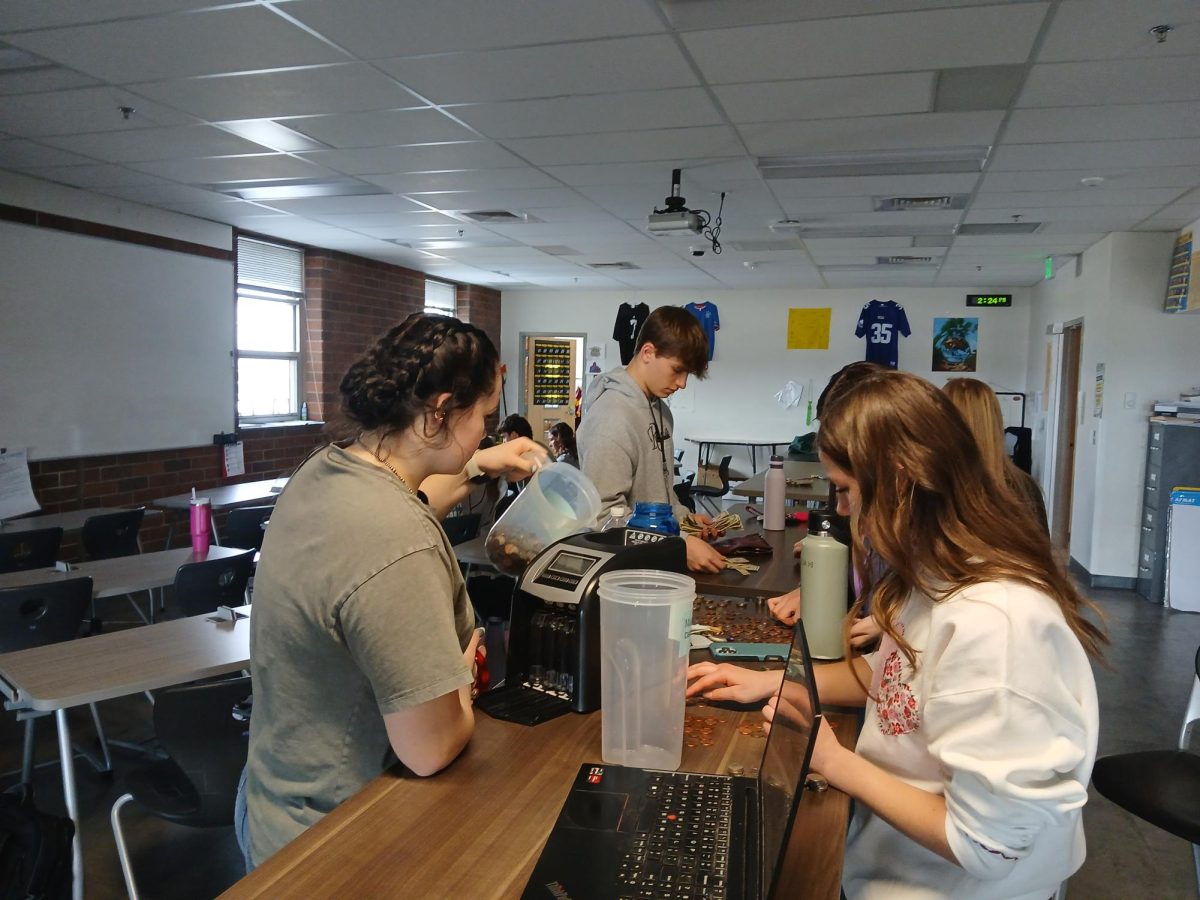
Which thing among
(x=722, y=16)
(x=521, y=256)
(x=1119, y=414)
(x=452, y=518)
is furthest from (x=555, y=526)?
(x=521, y=256)

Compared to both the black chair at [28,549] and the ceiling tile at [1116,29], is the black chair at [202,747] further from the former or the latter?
the ceiling tile at [1116,29]

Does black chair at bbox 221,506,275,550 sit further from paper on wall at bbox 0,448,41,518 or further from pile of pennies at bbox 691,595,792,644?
pile of pennies at bbox 691,595,792,644

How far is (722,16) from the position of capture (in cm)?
259

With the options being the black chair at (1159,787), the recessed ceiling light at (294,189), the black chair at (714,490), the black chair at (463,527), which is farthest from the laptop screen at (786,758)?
the black chair at (714,490)

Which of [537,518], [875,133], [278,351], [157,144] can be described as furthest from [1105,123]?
[278,351]

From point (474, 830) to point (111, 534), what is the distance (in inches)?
161

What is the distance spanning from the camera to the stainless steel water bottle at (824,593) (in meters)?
1.53

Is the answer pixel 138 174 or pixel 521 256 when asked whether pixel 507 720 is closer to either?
pixel 138 174

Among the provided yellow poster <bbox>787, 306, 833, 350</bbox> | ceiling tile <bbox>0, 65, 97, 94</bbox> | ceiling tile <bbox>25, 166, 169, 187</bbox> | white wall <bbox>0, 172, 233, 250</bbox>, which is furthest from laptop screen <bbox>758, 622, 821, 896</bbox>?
yellow poster <bbox>787, 306, 833, 350</bbox>

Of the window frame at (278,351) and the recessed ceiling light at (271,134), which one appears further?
the window frame at (278,351)

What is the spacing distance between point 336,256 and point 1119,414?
6.43 meters

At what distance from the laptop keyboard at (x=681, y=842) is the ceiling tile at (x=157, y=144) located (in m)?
3.98

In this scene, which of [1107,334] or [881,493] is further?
[1107,334]

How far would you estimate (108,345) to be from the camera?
531 cm
